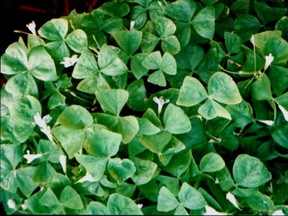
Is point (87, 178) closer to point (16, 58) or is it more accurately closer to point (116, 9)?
point (16, 58)

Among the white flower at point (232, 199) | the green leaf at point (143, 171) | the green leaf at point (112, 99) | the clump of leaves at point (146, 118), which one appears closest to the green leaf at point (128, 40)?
the clump of leaves at point (146, 118)

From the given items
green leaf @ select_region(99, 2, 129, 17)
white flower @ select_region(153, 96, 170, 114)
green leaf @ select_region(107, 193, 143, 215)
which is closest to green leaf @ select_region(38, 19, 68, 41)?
green leaf @ select_region(99, 2, 129, 17)

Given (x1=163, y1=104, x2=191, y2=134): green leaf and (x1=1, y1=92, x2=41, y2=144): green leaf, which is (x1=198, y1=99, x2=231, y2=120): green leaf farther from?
(x1=1, y1=92, x2=41, y2=144): green leaf

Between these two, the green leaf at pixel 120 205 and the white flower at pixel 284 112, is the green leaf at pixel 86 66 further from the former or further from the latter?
the white flower at pixel 284 112

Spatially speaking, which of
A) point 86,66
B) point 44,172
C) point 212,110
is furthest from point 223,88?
point 44,172

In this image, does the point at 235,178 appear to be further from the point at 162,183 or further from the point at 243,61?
the point at 243,61

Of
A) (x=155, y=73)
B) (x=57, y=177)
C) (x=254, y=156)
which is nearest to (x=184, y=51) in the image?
(x=155, y=73)
